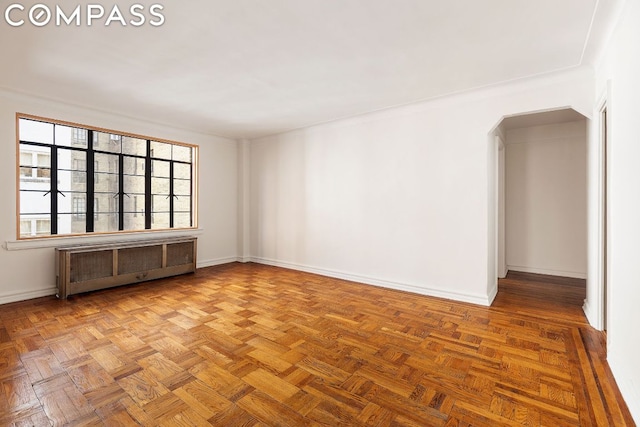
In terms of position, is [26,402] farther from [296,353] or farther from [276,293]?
[276,293]

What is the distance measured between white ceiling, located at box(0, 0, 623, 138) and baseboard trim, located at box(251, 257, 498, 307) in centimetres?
252

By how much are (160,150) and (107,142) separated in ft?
2.74

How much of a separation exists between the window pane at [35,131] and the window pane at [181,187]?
1841 millimetres

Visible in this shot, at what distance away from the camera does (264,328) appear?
9.91 ft

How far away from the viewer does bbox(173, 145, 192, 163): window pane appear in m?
5.68

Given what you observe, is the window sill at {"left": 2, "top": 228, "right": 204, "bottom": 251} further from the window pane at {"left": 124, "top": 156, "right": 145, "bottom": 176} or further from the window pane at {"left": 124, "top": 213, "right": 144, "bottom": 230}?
the window pane at {"left": 124, "top": 156, "right": 145, "bottom": 176}

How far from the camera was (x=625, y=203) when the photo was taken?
2.00 m

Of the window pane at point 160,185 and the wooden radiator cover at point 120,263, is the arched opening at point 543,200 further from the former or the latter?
the window pane at point 160,185

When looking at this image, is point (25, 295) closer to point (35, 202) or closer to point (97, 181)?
point (35, 202)


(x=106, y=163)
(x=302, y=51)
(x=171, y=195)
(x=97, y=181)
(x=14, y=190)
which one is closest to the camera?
(x=302, y=51)

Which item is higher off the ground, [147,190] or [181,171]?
[181,171]

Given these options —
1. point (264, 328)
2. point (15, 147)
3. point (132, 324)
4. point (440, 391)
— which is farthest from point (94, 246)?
point (440, 391)

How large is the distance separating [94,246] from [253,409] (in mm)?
3700

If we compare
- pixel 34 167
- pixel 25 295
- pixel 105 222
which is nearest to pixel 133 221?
pixel 105 222
